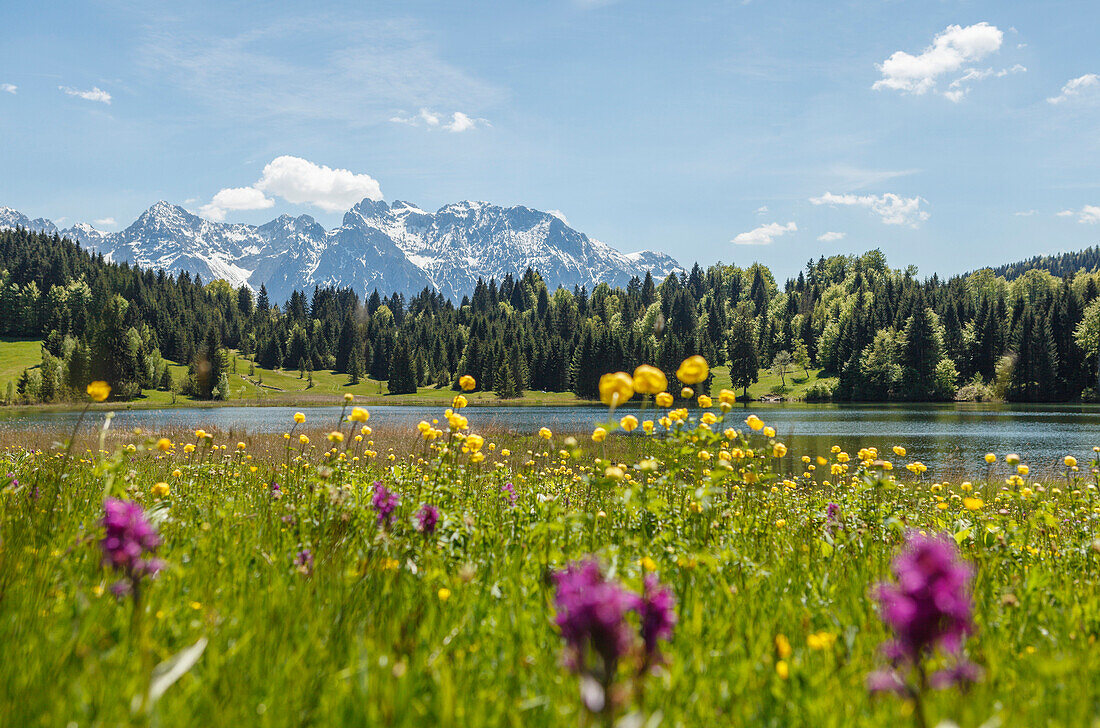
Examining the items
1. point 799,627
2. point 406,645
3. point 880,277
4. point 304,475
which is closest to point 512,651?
point 406,645

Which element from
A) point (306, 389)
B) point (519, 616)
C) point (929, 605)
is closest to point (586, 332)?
point (306, 389)

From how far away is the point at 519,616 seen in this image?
2.85 meters

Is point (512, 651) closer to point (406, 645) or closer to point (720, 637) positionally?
point (406, 645)

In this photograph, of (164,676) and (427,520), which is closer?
(164,676)

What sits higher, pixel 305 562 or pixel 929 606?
pixel 929 606

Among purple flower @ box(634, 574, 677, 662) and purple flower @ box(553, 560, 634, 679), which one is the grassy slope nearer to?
purple flower @ box(634, 574, 677, 662)

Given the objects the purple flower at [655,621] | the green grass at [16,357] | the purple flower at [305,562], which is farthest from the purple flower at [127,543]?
the green grass at [16,357]

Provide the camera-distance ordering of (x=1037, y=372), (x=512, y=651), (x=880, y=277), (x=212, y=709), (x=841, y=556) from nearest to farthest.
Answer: (x=212, y=709) → (x=512, y=651) → (x=841, y=556) → (x=1037, y=372) → (x=880, y=277)

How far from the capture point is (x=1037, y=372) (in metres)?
Result: 94.1

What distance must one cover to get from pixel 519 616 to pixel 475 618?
0.26 metres

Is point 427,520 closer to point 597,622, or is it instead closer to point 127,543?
point 127,543

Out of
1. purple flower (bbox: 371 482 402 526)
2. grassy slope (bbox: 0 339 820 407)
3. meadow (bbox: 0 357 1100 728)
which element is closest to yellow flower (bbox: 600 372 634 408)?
meadow (bbox: 0 357 1100 728)

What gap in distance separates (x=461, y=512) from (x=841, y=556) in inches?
123

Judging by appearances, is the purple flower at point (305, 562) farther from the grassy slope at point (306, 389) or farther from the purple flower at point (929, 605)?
the grassy slope at point (306, 389)
